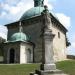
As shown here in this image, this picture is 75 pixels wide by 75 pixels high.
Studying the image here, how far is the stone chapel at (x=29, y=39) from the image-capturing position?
3250 centimetres

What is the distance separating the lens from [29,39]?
35.1 m

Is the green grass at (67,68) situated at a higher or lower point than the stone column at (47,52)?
lower

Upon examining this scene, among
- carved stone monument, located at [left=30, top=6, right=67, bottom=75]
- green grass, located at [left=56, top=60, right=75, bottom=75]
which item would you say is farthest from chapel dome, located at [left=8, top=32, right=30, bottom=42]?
carved stone monument, located at [left=30, top=6, right=67, bottom=75]

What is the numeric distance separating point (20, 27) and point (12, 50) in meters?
5.15

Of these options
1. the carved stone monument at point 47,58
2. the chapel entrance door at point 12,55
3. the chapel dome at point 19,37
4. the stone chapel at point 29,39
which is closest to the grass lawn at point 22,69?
the carved stone monument at point 47,58

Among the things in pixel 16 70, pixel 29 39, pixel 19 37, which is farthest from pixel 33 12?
pixel 16 70

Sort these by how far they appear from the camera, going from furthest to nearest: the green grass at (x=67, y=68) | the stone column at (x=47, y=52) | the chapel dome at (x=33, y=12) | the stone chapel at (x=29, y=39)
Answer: the chapel dome at (x=33, y=12), the stone chapel at (x=29, y=39), the green grass at (x=67, y=68), the stone column at (x=47, y=52)

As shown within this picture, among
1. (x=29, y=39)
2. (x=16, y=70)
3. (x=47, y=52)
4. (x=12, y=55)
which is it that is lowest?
(x=16, y=70)

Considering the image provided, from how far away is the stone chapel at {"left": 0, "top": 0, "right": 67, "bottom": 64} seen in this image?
32.5 metres

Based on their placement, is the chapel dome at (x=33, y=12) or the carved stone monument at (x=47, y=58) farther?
the chapel dome at (x=33, y=12)

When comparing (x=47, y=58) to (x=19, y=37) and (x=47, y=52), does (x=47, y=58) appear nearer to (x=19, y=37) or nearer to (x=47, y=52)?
(x=47, y=52)

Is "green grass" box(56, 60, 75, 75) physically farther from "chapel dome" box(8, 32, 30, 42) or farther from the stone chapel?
"chapel dome" box(8, 32, 30, 42)

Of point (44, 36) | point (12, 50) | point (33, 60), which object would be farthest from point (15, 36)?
point (44, 36)

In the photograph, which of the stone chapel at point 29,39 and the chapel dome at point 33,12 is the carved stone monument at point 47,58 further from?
the chapel dome at point 33,12
